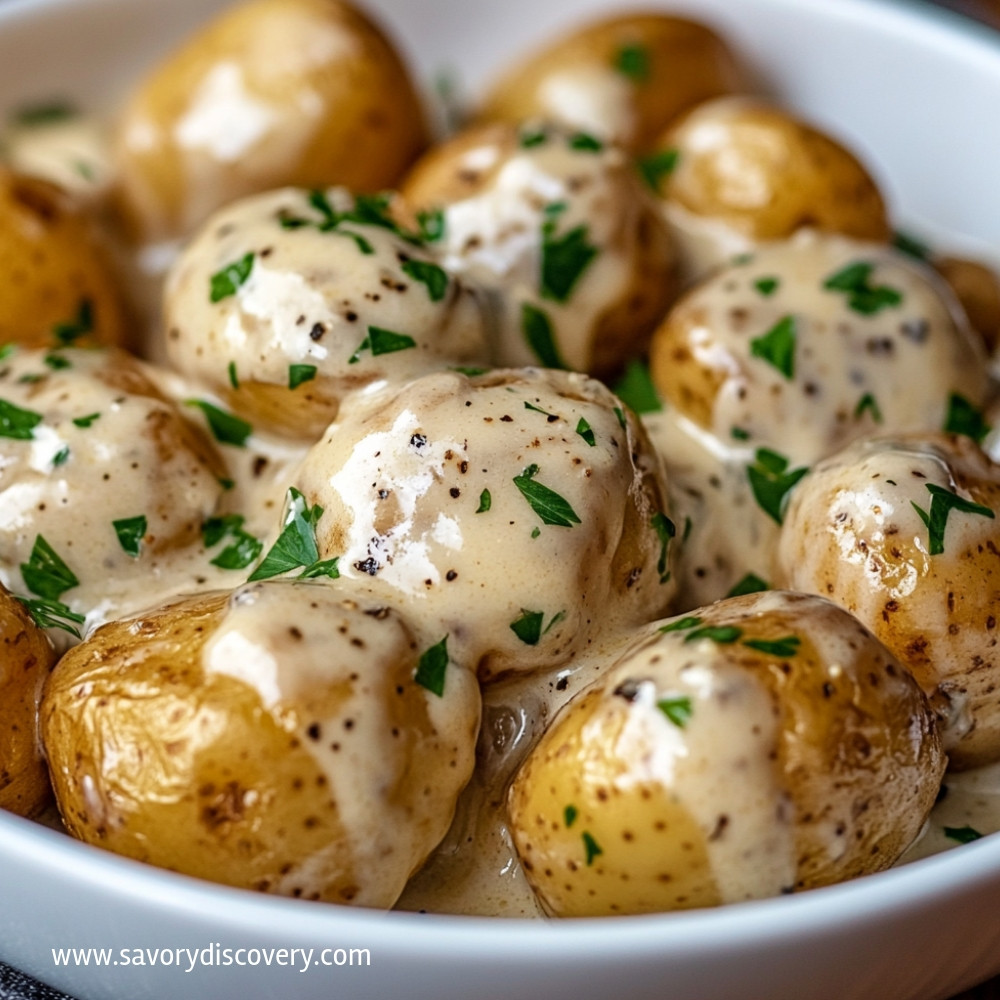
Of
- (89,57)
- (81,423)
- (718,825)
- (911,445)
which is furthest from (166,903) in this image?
(89,57)

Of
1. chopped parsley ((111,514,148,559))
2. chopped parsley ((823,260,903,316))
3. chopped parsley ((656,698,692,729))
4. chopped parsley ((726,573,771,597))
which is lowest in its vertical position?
chopped parsley ((726,573,771,597))

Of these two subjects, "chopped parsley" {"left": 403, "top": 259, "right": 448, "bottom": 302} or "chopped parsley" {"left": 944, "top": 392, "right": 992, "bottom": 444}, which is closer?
"chopped parsley" {"left": 403, "top": 259, "right": 448, "bottom": 302}

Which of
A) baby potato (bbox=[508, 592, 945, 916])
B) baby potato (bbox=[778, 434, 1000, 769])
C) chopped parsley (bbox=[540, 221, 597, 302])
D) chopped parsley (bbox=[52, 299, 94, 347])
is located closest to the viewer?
baby potato (bbox=[508, 592, 945, 916])

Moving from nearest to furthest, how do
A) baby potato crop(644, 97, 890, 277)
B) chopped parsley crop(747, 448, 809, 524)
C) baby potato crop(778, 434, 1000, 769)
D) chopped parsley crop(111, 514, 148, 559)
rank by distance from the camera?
baby potato crop(778, 434, 1000, 769)
chopped parsley crop(111, 514, 148, 559)
chopped parsley crop(747, 448, 809, 524)
baby potato crop(644, 97, 890, 277)

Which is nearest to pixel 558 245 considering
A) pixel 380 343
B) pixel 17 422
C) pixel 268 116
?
pixel 380 343

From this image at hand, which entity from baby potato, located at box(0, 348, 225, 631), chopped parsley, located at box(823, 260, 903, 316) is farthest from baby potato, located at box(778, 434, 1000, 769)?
baby potato, located at box(0, 348, 225, 631)

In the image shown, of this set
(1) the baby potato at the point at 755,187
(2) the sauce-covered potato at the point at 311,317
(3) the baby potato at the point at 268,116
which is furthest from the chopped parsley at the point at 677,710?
(3) the baby potato at the point at 268,116

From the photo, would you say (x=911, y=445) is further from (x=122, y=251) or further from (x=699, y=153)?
Result: (x=122, y=251)

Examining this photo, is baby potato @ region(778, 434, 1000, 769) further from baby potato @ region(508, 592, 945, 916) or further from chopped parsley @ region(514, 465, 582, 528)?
chopped parsley @ region(514, 465, 582, 528)
